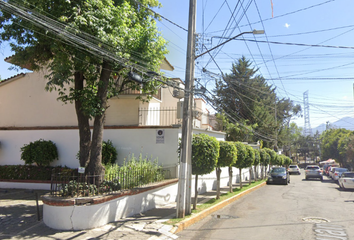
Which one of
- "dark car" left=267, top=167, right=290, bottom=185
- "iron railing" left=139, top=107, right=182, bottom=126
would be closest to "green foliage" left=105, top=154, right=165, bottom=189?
"iron railing" left=139, top=107, right=182, bottom=126

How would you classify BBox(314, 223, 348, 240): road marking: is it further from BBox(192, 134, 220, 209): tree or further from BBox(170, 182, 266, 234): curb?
BBox(192, 134, 220, 209): tree

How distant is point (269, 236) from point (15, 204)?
353 inches

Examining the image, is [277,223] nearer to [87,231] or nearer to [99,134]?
[87,231]

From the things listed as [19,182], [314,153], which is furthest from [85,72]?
[314,153]

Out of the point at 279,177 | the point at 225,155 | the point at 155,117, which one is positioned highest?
the point at 155,117

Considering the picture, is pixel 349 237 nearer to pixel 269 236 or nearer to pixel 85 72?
pixel 269 236

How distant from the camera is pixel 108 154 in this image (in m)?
13.0

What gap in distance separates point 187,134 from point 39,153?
8530mm

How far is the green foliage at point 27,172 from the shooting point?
1316 cm

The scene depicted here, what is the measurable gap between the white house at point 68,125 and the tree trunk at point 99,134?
3362 millimetres

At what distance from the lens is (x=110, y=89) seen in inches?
434

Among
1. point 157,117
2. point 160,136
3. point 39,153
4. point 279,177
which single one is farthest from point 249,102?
point 39,153

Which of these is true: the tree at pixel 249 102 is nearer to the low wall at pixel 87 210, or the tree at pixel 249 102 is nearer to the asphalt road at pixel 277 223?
the asphalt road at pixel 277 223

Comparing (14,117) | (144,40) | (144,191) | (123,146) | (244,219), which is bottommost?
(244,219)
